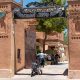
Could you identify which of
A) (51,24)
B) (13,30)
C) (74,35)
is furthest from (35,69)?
(51,24)

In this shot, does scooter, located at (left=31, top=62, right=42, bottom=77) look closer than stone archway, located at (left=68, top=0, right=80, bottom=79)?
No

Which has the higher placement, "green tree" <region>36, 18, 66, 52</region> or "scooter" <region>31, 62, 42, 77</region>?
"green tree" <region>36, 18, 66, 52</region>

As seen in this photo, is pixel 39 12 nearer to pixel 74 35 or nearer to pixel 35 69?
pixel 74 35

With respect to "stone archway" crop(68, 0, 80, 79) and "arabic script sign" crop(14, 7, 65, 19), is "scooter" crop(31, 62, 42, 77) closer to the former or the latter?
"stone archway" crop(68, 0, 80, 79)

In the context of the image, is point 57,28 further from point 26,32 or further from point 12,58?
point 12,58

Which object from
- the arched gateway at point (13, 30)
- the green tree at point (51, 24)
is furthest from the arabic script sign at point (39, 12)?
the green tree at point (51, 24)

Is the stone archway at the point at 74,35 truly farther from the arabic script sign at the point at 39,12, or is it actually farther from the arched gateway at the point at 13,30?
the arabic script sign at the point at 39,12

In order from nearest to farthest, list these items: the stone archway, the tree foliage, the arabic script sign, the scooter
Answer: the stone archway, the arabic script sign, the scooter, the tree foliage

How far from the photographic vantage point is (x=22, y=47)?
2720 centimetres

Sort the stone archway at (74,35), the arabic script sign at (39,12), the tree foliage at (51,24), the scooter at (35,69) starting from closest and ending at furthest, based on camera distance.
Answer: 1. the stone archway at (74,35)
2. the arabic script sign at (39,12)
3. the scooter at (35,69)
4. the tree foliage at (51,24)

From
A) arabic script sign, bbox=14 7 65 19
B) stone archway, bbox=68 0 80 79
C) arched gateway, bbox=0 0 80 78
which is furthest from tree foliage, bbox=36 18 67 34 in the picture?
stone archway, bbox=68 0 80 79

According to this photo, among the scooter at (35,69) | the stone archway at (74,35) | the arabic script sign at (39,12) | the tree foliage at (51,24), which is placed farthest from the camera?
the tree foliage at (51,24)

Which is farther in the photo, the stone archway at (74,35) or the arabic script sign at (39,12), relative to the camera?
the arabic script sign at (39,12)

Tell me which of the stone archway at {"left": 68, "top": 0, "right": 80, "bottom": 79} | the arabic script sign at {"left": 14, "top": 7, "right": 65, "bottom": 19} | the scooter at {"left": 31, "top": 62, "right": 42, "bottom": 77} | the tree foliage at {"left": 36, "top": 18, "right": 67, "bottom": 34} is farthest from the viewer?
the tree foliage at {"left": 36, "top": 18, "right": 67, "bottom": 34}
